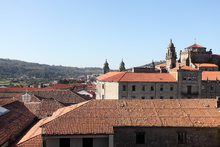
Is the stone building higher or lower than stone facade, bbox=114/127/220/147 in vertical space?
higher

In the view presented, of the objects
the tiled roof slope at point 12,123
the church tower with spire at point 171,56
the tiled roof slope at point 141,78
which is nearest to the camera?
the tiled roof slope at point 12,123

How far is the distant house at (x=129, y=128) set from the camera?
17422 mm

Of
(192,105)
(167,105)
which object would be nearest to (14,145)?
(167,105)

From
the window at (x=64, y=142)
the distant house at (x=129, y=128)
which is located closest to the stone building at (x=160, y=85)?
the distant house at (x=129, y=128)

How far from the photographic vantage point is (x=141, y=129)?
59.6 ft

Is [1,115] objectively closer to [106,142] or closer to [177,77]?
[106,142]

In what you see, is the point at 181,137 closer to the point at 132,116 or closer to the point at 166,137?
the point at 166,137

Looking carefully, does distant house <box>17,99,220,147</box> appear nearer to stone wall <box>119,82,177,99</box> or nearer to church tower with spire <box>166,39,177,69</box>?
stone wall <box>119,82,177,99</box>

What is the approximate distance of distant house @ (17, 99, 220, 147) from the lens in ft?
57.2

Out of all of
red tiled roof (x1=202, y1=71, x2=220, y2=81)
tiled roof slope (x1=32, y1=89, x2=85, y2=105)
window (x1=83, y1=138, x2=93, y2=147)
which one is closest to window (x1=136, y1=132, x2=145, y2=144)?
window (x1=83, y1=138, x2=93, y2=147)

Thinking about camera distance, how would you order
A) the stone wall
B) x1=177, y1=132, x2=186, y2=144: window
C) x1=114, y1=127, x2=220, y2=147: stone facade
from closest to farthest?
x1=114, y1=127, x2=220, y2=147: stone facade < x1=177, y1=132, x2=186, y2=144: window < the stone wall

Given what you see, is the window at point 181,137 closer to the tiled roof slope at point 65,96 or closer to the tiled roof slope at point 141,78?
the tiled roof slope at point 65,96

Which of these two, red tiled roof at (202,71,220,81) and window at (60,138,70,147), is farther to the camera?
red tiled roof at (202,71,220,81)

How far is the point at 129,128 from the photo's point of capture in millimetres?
18125
